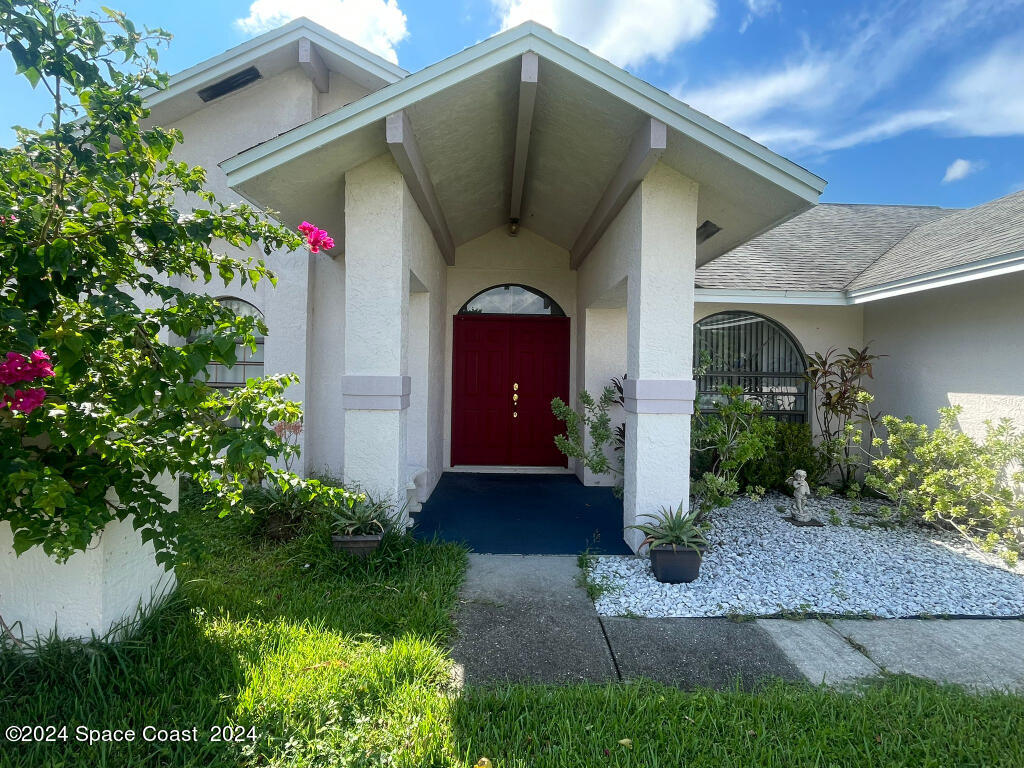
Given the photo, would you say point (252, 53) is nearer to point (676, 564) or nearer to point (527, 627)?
point (527, 627)

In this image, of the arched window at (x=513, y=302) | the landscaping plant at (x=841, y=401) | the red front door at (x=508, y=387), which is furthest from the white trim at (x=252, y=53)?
the landscaping plant at (x=841, y=401)

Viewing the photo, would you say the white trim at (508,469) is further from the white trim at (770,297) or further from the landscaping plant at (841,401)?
the landscaping plant at (841,401)

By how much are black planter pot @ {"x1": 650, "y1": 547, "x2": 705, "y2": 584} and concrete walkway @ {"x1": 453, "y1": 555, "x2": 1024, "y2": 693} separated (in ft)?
2.00

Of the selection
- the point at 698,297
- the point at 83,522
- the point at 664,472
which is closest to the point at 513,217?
the point at 698,297

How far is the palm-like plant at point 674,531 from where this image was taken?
177 inches

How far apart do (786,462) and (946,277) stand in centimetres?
307

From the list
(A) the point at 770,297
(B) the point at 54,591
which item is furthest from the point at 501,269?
(B) the point at 54,591

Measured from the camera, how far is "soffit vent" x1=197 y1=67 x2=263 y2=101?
730 cm

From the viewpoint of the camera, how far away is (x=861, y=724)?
2.60 m

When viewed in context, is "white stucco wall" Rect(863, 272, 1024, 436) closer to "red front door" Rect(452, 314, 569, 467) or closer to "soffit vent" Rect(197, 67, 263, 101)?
"red front door" Rect(452, 314, 569, 467)

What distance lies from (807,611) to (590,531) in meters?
2.22

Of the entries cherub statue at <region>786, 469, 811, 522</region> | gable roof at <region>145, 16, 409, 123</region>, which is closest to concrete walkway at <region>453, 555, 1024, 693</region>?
cherub statue at <region>786, 469, 811, 522</region>

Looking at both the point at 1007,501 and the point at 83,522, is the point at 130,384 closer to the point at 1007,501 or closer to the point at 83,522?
the point at 83,522

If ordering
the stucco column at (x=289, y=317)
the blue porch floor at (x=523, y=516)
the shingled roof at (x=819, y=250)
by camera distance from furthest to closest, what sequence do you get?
1. the shingled roof at (x=819, y=250)
2. the stucco column at (x=289, y=317)
3. the blue porch floor at (x=523, y=516)
